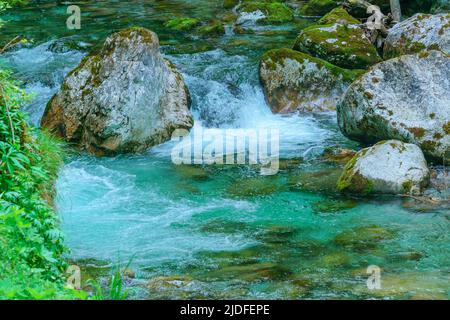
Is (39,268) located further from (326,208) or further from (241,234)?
(326,208)

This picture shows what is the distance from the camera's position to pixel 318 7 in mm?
22609

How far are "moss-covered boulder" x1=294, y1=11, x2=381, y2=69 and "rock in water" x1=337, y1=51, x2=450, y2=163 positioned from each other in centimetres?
377

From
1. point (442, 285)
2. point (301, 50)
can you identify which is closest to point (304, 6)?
point (301, 50)

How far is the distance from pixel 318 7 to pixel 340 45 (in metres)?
6.20

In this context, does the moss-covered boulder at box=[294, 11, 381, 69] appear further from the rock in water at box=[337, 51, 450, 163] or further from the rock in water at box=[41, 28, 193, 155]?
the rock in water at box=[41, 28, 193, 155]

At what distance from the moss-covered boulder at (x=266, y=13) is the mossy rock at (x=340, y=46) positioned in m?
4.47

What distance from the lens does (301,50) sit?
17.1m

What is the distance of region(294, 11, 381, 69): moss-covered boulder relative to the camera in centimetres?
1664

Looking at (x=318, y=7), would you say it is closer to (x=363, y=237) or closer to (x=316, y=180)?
(x=316, y=180)

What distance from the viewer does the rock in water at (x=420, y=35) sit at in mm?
15023

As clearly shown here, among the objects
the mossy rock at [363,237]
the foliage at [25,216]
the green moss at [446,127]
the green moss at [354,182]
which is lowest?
the mossy rock at [363,237]

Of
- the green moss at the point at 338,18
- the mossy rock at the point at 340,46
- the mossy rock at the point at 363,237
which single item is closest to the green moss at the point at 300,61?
the mossy rock at the point at 340,46

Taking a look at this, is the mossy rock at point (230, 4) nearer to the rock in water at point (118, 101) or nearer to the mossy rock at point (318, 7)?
the mossy rock at point (318, 7)

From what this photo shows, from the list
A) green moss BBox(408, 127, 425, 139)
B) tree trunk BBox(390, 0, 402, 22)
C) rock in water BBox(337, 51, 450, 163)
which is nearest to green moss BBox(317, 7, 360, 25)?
tree trunk BBox(390, 0, 402, 22)
